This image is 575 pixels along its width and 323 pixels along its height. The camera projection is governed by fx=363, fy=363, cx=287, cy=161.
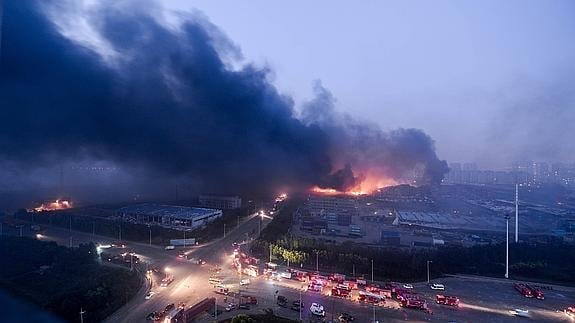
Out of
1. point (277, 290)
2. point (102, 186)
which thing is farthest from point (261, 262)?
point (102, 186)

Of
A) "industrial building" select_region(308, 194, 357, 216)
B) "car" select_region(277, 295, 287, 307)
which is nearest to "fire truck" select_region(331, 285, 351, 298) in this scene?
"car" select_region(277, 295, 287, 307)

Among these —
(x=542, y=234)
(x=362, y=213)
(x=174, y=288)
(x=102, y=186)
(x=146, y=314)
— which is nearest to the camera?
(x=146, y=314)

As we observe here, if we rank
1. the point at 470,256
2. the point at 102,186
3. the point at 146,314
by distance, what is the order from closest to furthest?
the point at 146,314 < the point at 470,256 < the point at 102,186

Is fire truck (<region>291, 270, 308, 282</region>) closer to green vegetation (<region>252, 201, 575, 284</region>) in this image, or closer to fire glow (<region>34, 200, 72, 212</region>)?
green vegetation (<region>252, 201, 575, 284</region>)

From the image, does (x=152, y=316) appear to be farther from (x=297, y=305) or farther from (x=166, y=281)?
(x=297, y=305)

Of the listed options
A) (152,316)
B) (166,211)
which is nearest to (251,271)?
(152,316)

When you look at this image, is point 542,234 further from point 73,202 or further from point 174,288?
point 73,202

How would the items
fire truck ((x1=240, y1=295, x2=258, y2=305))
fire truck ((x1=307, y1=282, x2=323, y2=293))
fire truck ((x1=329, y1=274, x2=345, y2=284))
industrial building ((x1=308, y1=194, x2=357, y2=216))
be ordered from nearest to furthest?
fire truck ((x1=240, y1=295, x2=258, y2=305))
fire truck ((x1=307, y1=282, x2=323, y2=293))
fire truck ((x1=329, y1=274, x2=345, y2=284))
industrial building ((x1=308, y1=194, x2=357, y2=216))
